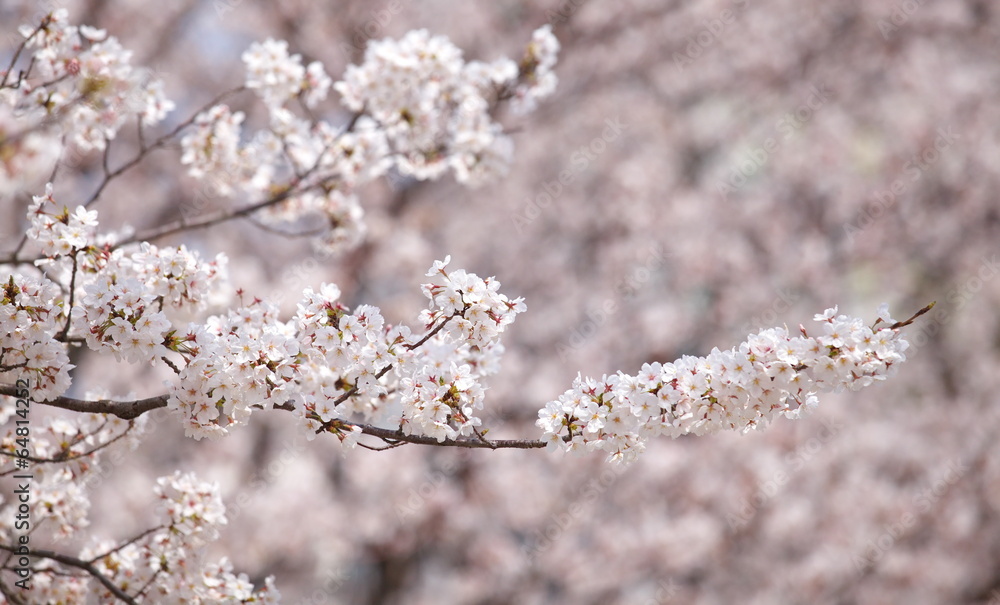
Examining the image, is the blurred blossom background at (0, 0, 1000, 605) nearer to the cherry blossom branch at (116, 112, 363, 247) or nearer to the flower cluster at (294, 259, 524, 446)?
the cherry blossom branch at (116, 112, 363, 247)

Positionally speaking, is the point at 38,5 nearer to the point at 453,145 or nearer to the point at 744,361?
the point at 453,145

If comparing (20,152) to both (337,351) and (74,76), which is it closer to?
(337,351)

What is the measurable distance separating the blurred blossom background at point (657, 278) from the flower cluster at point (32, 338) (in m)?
5.31

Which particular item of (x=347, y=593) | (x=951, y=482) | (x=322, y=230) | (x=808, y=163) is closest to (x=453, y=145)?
(x=322, y=230)

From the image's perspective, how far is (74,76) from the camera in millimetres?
3061

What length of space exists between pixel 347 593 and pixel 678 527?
4.74 m

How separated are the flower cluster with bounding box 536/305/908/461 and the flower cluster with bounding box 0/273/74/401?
57.2 inches

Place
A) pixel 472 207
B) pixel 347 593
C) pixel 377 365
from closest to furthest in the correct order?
1. pixel 377 365
2. pixel 472 207
3. pixel 347 593

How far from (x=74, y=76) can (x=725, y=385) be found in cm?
270

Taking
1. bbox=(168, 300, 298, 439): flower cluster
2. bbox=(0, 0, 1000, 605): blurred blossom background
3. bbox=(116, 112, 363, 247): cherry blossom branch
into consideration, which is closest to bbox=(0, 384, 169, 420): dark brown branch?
bbox=(168, 300, 298, 439): flower cluster

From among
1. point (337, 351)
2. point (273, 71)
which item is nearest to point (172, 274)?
point (337, 351)

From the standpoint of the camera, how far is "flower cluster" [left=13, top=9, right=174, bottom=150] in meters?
2.99

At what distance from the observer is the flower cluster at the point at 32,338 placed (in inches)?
88.9

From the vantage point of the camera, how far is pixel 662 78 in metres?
8.93
